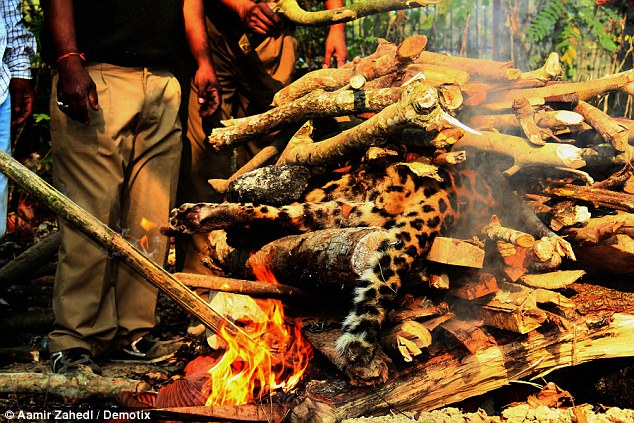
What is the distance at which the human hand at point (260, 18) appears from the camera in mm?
5137

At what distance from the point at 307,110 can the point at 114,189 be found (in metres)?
1.40

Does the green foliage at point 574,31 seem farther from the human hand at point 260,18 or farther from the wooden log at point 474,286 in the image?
the wooden log at point 474,286

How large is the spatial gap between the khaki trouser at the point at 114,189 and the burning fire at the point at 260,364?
1119 millimetres

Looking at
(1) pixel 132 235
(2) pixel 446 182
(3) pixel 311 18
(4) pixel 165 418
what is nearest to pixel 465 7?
(3) pixel 311 18

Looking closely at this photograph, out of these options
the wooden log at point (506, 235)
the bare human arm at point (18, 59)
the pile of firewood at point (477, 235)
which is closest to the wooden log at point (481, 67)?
the pile of firewood at point (477, 235)

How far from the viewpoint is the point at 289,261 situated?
3.88 metres

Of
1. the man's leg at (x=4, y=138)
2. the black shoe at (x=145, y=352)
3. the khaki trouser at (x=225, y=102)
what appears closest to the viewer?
the man's leg at (x=4, y=138)

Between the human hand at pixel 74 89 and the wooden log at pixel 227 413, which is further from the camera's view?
the human hand at pixel 74 89

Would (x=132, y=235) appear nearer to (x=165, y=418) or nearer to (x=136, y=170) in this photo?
(x=136, y=170)

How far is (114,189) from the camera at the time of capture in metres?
4.57

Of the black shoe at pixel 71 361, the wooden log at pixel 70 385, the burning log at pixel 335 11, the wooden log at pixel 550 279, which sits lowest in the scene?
the black shoe at pixel 71 361

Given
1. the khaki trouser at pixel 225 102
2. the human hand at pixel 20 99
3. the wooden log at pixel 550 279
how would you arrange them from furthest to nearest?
1. the khaki trouser at pixel 225 102
2. the human hand at pixel 20 99
3. the wooden log at pixel 550 279

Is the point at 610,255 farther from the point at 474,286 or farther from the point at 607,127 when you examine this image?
the point at 474,286

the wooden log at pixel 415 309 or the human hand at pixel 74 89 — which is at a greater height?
the human hand at pixel 74 89
